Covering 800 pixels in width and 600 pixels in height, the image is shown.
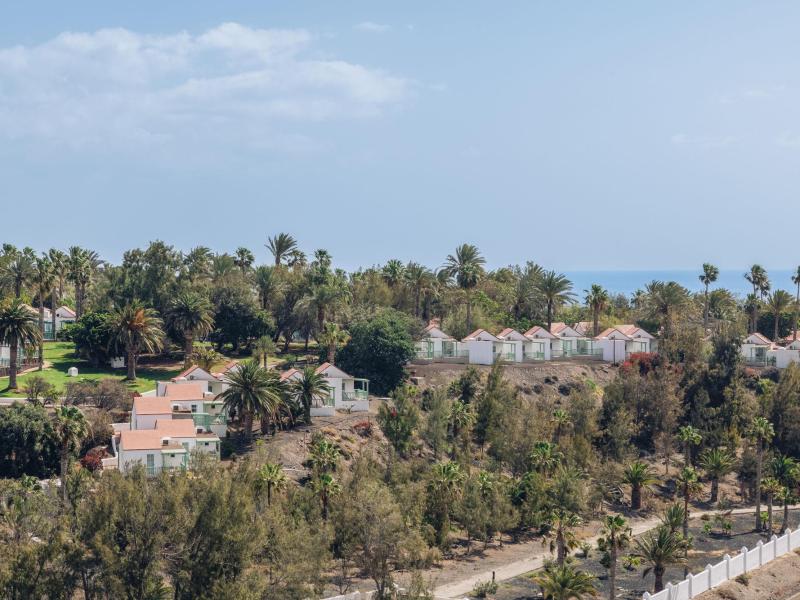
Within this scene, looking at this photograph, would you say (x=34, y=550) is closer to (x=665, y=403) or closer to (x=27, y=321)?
(x=27, y=321)

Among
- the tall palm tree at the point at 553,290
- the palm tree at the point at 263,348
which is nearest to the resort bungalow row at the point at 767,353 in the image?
the tall palm tree at the point at 553,290

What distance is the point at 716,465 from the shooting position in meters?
88.7

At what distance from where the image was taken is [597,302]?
12912 centimetres

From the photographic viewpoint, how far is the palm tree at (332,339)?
340ft

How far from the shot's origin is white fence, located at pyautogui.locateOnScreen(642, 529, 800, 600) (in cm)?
6012

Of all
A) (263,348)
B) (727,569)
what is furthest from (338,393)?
(727,569)

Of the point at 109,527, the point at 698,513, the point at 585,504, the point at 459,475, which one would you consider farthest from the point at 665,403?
the point at 109,527

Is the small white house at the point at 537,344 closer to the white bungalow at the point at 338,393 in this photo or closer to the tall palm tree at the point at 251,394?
the white bungalow at the point at 338,393

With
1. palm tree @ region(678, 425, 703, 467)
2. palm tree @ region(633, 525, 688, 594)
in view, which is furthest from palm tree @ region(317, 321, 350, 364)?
palm tree @ region(633, 525, 688, 594)

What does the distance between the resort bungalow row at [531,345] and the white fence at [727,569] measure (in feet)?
129

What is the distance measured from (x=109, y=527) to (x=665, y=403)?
64388 mm

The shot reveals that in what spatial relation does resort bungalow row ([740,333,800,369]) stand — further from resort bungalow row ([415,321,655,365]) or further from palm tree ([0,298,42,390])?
palm tree ([0,298,42,390])

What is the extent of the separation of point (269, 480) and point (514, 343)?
5437 cm

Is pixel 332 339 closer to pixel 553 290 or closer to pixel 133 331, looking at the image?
pixel 133 331
